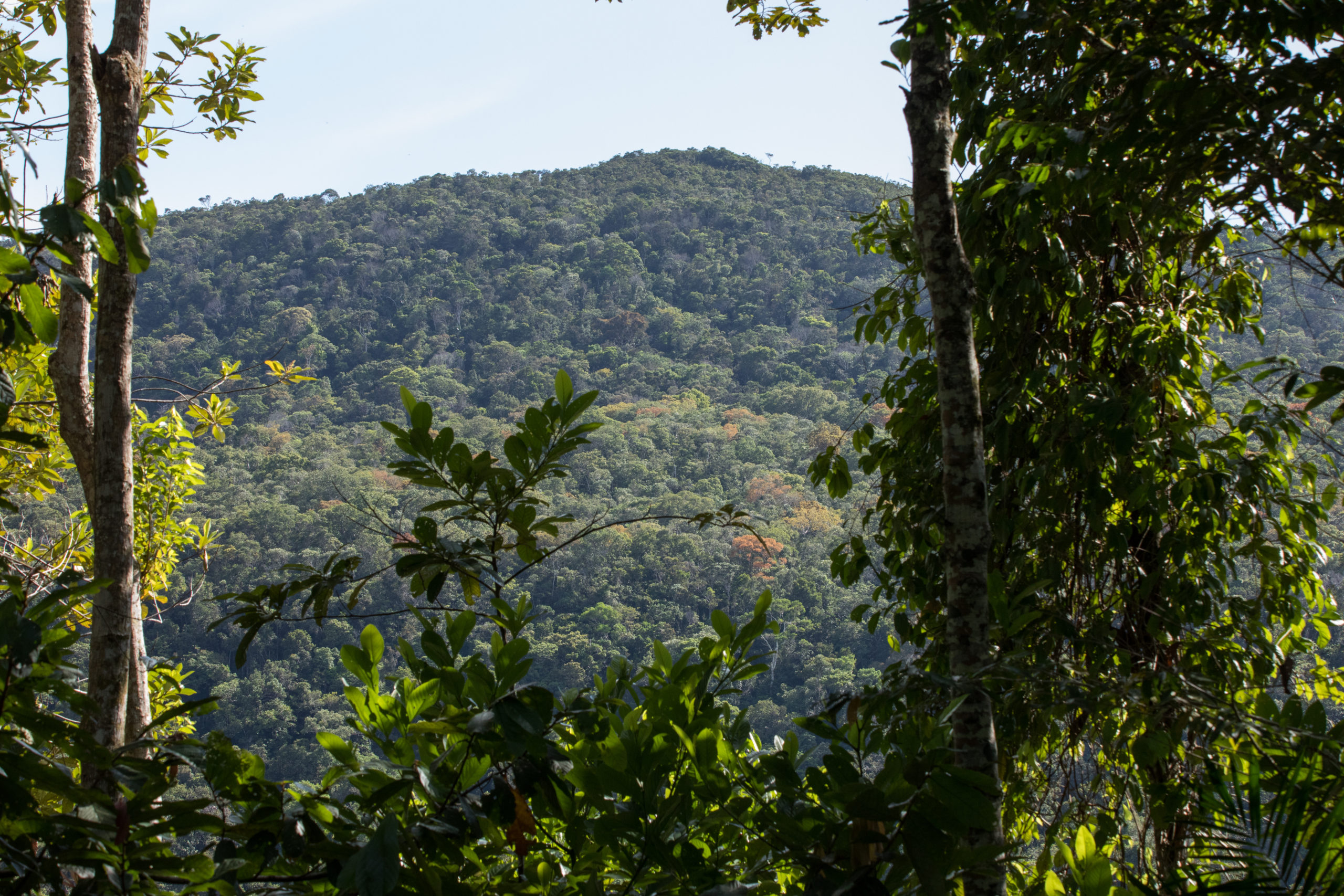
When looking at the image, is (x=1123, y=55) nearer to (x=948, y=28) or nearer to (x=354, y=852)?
(x=948, y=28)

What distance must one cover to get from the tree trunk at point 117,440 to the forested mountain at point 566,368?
2087 cm

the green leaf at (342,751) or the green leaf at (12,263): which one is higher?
the green leaf at (12,263)

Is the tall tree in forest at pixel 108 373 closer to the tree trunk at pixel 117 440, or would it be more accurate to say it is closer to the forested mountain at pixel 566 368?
→ the tree trunk at pixel 117 440

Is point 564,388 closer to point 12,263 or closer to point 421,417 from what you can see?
point 421,417

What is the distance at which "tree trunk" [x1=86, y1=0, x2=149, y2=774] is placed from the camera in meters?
1.66

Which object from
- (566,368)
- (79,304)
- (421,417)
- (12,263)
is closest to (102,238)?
(12,263)

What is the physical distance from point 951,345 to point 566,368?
37.9 metres

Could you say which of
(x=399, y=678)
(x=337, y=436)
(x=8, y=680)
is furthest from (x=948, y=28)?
(x=337, y=436)

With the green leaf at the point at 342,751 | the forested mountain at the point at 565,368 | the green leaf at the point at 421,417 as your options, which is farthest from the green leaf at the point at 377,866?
the forested mountain at the point at 565,368

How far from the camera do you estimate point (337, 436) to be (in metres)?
38.0

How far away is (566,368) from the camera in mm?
38531

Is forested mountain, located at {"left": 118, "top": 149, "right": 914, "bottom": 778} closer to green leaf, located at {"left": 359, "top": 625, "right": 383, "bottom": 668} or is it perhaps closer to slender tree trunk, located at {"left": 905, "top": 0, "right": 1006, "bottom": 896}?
slender tree trunk, located at {"left": 905, "top": 0, "right": 1006, "bottom": 896}

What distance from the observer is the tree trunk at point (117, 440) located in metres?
1.66

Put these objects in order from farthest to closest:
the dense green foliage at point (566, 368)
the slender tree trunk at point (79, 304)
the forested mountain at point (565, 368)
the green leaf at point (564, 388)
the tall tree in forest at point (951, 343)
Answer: the dense green foliage at point (566, 368) < the forested mountain at point (565, 368) < the slender tree trunk at point (79, 304) < the tall tree in forest at point (951, 343) < the green leaf at point (564, 388)
